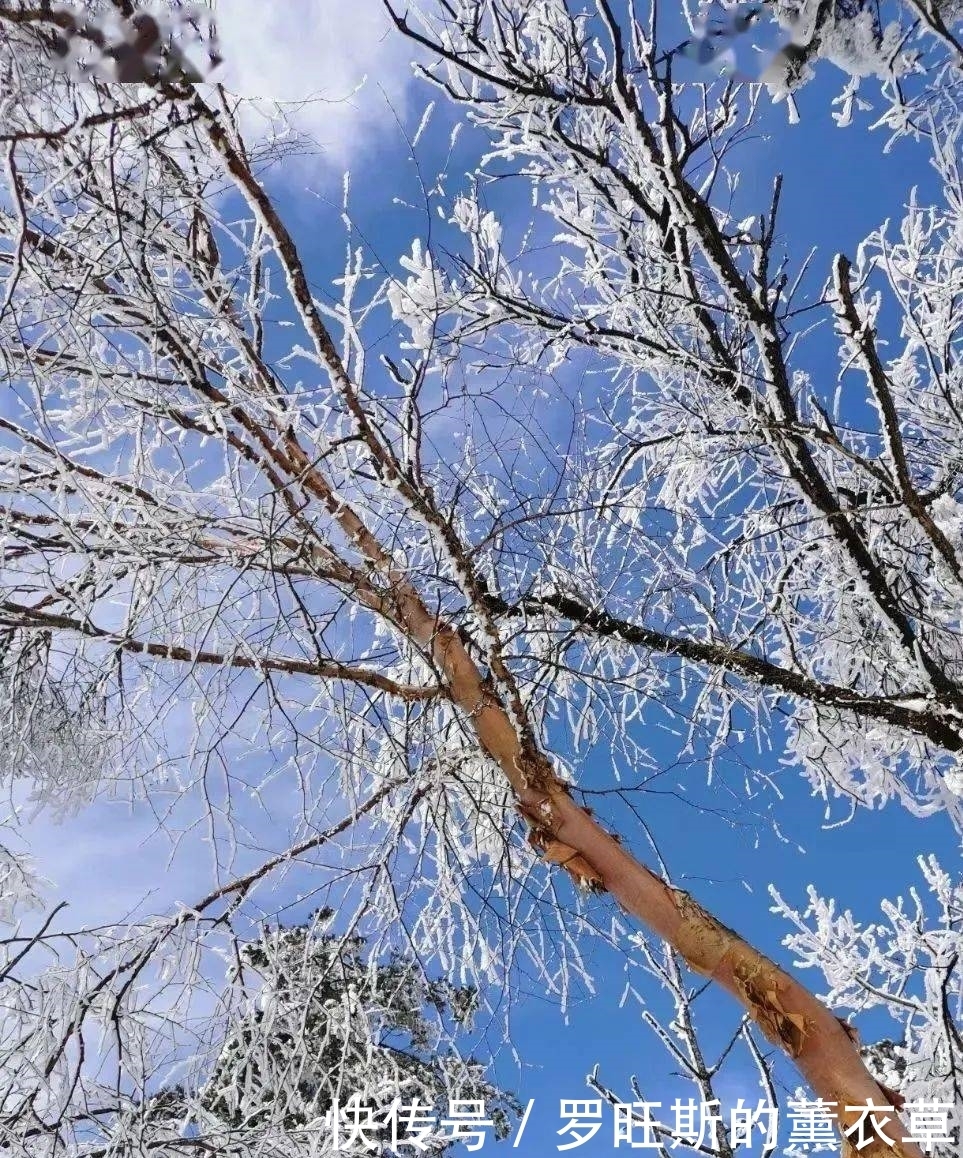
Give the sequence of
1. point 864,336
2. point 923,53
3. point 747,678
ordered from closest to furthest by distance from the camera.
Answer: point 923,53, point 864,336, point 747,678

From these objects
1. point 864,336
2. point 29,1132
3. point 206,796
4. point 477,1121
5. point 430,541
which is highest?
point 864,336

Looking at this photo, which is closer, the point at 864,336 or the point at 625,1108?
the point at 864,336

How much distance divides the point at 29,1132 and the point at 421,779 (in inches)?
74.1

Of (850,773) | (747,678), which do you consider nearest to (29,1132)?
(747,678)

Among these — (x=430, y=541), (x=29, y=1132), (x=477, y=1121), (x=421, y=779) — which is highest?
(x=430, y=541)

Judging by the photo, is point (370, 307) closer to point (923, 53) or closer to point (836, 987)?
point (923, 53)

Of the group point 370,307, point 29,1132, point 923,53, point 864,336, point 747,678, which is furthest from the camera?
point 747,678

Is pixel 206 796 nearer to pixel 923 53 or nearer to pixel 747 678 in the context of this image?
pixel 747 678

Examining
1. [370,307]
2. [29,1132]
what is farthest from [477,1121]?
[370,307]

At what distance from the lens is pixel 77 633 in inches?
157

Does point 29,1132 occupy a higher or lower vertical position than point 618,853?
lower

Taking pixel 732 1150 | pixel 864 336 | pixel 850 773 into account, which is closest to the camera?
pixel 864 336

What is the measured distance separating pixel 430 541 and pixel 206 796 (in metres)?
1.55

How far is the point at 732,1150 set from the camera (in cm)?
433
